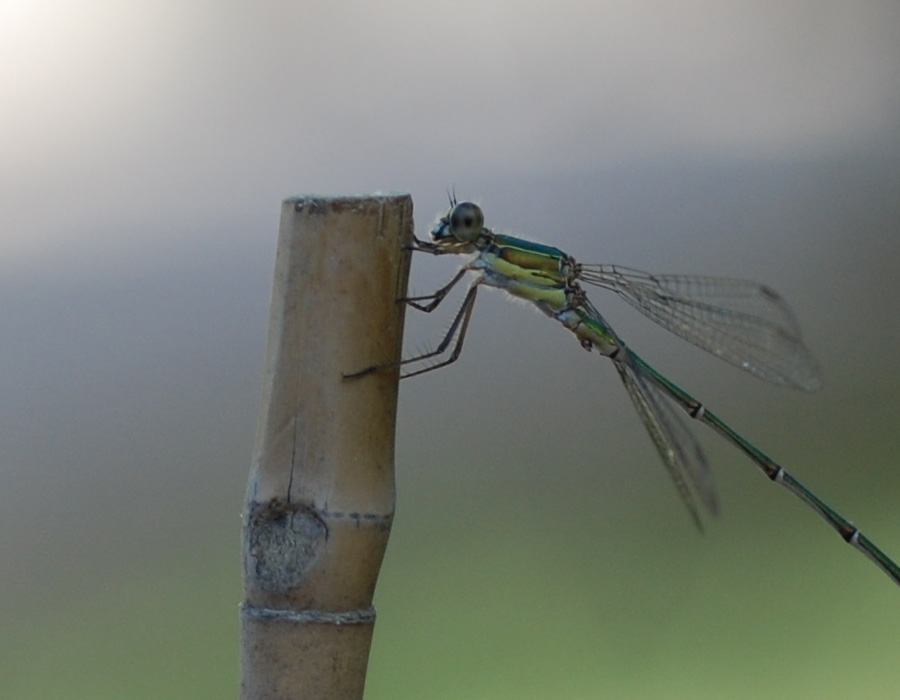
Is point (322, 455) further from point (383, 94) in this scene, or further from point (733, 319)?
point (383, 94)

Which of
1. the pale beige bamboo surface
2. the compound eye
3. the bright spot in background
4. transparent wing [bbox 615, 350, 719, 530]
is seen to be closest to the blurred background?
the bright spot in background

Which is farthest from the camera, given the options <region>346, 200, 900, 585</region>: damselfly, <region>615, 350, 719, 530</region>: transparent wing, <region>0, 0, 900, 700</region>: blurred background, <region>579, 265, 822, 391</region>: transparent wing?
<region>0, 0, 900, 700</region>: blurred background

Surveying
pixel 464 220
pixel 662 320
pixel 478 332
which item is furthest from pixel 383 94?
pixel 464 220

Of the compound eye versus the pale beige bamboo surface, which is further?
the compound eye

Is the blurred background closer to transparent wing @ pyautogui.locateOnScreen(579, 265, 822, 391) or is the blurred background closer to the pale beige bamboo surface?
transparent wing @ pyautogui.locateOnScreen(579, 265, 822, 391)

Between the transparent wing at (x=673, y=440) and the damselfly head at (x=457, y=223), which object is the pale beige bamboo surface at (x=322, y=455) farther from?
the transparent wing at (x=673, y=440)

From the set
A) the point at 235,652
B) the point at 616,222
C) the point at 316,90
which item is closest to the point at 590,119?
the point at 616,222

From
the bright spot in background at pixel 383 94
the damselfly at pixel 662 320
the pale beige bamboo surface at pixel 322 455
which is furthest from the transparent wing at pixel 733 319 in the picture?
the bright spot in background at pixel 383 94
